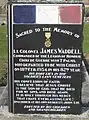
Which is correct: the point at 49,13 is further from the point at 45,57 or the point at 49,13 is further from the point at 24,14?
the point at 45,57

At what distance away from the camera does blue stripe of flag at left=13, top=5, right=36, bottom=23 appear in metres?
6.24

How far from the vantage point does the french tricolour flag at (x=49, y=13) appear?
20.5 feet

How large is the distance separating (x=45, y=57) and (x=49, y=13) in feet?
2.19

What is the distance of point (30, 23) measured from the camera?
630cm

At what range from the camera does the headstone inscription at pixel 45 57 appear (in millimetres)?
6266

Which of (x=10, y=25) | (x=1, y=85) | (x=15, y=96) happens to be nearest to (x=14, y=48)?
(x=10, y=25)

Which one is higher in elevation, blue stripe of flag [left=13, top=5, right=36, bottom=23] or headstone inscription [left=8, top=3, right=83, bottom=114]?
blue stripe of flag [left=13, top=5, right=36, bottom=23]

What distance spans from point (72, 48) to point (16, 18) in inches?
37.1

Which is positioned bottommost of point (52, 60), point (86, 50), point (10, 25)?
point (86, 50)

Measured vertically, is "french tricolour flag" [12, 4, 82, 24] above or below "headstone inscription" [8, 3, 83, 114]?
above

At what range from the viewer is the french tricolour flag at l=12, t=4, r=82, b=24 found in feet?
20.5

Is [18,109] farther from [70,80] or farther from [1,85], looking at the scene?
[1,85]

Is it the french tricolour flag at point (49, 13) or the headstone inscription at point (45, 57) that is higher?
the french tricolour flag at point (49, 13)

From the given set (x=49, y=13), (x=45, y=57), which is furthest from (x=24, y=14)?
(x=45, y=57)
